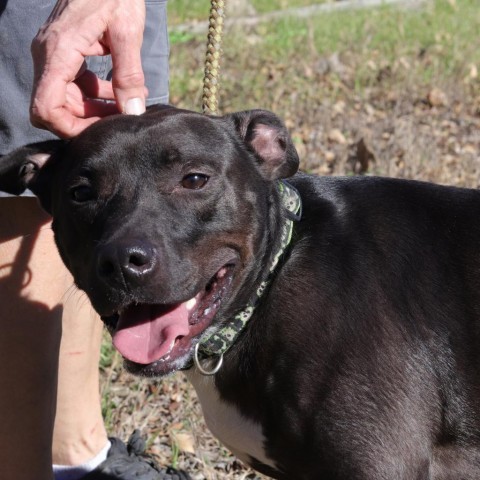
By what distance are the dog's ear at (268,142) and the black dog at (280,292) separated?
0.19ft

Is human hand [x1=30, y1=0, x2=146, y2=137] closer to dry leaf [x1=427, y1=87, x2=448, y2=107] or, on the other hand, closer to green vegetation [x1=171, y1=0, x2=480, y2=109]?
green vegetation [x1=171, y1=0, x2=480, y2=109]

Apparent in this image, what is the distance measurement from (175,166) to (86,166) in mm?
283

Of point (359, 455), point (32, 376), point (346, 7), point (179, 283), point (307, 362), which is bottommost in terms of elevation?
point (346, 7)

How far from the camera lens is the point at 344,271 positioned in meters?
3.08

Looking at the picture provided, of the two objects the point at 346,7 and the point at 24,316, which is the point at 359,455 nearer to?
the point at 24,316

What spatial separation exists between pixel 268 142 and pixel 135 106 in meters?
0.49

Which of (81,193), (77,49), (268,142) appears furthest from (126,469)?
(77,49)

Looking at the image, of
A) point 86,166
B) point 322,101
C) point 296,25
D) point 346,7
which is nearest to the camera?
point 86,166

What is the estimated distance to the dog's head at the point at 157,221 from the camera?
9.34ft

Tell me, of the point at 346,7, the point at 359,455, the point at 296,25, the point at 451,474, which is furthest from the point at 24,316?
the point at 346,7

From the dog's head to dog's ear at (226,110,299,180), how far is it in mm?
63

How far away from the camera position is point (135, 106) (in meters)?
3.13

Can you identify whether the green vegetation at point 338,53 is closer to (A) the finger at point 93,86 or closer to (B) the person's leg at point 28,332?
(B) the person's leg at point 28,332

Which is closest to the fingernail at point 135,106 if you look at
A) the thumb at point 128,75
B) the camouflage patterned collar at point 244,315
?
the thumb at point 128,75
